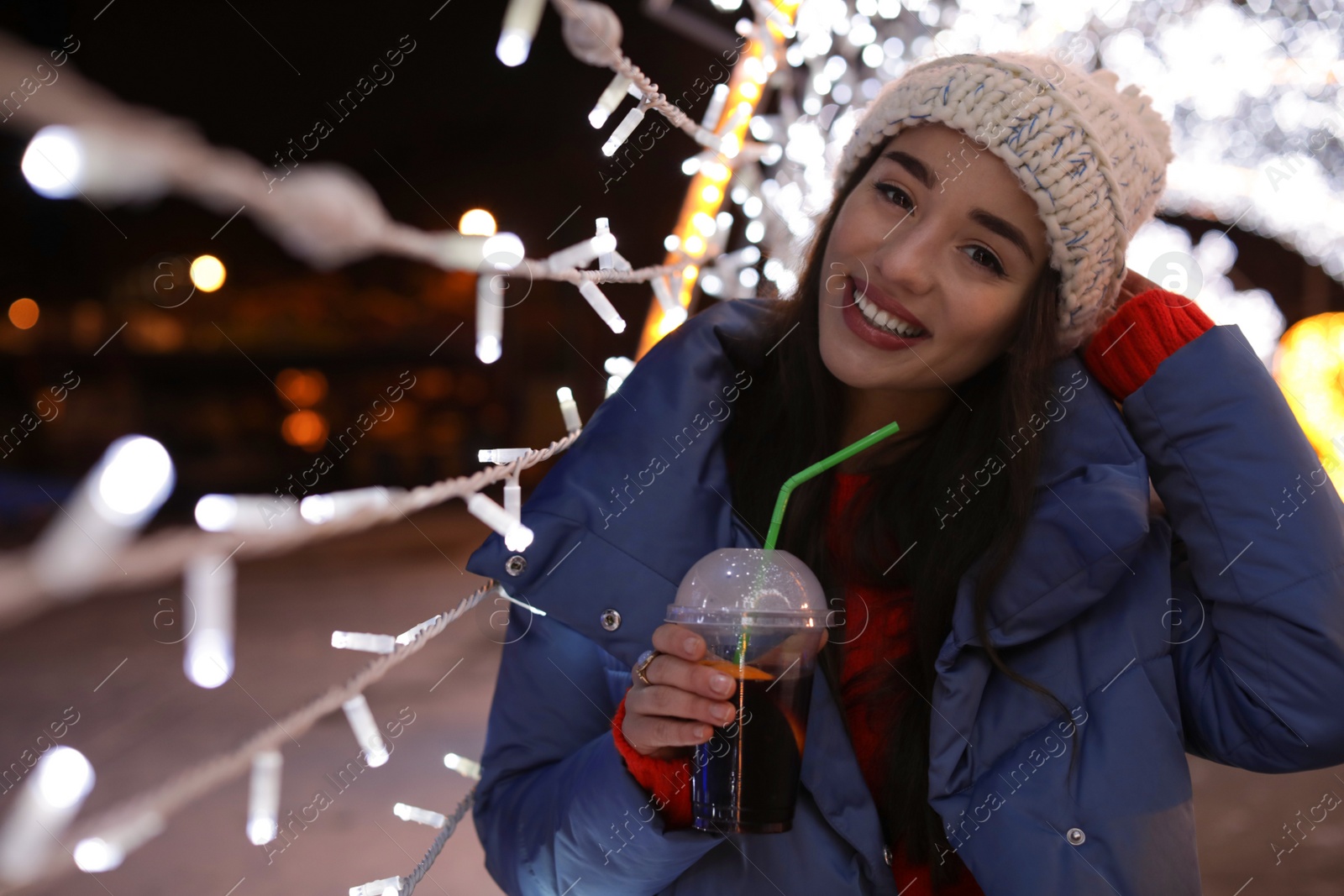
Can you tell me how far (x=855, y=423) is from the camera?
144cm

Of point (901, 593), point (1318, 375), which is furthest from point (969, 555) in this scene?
point (1318, 375)

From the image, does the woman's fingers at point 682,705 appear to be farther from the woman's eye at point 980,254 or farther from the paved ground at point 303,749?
the paved ground at point 303,749

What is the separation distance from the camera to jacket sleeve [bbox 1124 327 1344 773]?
1136 millimetres

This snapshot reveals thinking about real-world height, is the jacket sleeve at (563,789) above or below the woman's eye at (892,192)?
below

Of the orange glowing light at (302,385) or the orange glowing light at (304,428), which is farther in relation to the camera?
the orange glowing light at (304,428)

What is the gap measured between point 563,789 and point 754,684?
307 millimetres

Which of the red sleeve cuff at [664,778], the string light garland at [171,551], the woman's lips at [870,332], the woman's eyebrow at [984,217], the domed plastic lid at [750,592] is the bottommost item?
the red sleeve cuff at [664,778]

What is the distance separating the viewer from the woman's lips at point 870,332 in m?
1.25

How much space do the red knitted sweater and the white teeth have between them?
0.81 feet

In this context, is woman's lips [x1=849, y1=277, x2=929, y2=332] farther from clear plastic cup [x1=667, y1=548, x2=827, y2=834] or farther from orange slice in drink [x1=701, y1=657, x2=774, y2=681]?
orange slice in drink [x1=701, y1=657, x2=774, y2=681]

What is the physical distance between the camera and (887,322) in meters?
1.25

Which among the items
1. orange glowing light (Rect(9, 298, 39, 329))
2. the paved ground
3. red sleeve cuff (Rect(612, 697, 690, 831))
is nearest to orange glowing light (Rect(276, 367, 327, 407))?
orange glowing light (Rect(9, 298, 39, 329))

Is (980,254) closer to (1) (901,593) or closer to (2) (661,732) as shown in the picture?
(1) (901,593)

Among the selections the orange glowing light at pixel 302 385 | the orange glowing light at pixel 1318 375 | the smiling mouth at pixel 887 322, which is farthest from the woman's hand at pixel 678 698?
the orange glowing light at pixel 302 385
